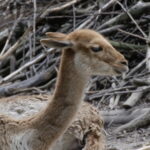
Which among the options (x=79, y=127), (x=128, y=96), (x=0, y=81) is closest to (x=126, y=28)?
(x=128, y=96)

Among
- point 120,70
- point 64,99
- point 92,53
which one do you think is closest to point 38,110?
point 64,99

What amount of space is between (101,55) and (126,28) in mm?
4191

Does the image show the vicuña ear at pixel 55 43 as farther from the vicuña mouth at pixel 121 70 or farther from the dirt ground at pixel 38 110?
the dirt ground at pixel 38 110

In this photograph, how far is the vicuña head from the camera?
5559mm

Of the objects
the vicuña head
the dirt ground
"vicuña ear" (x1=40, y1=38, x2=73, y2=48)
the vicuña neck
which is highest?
"vicuña ear" (x1=40, y1=38, x2=73, y2=48)

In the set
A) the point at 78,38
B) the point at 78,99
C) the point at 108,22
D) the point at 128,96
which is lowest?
the point at 128,96

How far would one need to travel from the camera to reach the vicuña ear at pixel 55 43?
5.45m

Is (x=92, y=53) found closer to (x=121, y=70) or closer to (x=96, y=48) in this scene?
(x=96, y=48)

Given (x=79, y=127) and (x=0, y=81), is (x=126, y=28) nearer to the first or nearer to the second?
(x=0, y=81)

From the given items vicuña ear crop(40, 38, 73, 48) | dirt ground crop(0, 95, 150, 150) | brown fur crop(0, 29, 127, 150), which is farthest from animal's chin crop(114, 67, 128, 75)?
dirt ground crop(0, 95, 150, 150)

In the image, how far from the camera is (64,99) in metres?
5.75

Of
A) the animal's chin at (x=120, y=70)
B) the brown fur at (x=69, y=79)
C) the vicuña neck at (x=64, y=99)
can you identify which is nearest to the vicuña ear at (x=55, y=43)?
the brown fur at (x=69, y=79)

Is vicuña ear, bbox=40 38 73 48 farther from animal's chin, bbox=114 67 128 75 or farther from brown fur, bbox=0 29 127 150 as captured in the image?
animal's chin, bbox=114 67 128 75

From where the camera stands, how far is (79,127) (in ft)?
20.6
